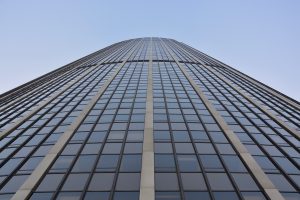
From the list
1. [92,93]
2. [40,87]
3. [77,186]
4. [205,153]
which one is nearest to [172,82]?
[92,93]

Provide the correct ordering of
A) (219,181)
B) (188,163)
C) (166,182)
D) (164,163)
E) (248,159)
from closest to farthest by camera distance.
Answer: (166,182) → (219,181) → (164,163) → (188,163) → (248,159)

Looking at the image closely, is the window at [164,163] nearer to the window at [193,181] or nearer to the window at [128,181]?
the window at [193,181]

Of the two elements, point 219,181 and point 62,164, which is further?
point 62,164

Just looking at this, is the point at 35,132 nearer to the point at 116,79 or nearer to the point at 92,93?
the point at 92,93

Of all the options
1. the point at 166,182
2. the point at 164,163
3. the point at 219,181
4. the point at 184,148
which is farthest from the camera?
the point at 184,148

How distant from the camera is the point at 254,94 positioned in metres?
49.2

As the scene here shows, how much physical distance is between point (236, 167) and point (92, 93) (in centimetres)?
2602

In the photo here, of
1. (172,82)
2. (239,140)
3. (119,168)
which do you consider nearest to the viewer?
(119,168)

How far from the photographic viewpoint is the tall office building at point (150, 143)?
73.4 ft

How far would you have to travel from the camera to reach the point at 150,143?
1118 inches

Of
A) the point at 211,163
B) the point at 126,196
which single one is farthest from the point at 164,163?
the point at 126,196

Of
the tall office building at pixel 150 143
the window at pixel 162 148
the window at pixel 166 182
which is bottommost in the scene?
the tall office building at pixel 150 143

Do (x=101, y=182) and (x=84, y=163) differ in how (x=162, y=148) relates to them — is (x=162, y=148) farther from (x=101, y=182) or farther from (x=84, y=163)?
(x=101, y=182)

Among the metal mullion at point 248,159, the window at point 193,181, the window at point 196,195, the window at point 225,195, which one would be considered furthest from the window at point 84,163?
the metal mullion at point 248,159
